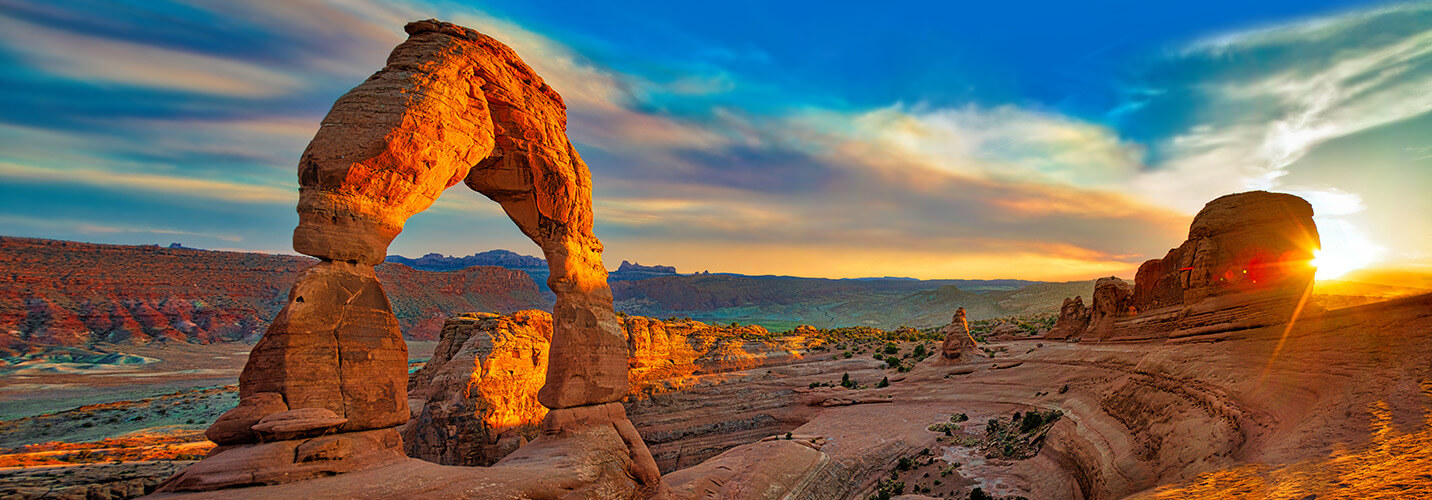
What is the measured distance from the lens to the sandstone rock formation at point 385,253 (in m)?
7.38

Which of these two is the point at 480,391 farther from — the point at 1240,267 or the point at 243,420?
the point at 1240,267

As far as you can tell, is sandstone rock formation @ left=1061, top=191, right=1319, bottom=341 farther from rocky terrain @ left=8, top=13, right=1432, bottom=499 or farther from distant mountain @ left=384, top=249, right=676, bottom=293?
distant mountain @ left=384, top=249, right=676, bottom=293

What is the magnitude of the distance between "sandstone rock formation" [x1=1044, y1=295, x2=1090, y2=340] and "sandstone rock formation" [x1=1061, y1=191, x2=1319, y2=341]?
36.3 feet

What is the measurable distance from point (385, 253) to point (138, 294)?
88.6 meters

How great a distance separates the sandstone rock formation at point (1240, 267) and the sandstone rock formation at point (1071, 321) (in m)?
11.1

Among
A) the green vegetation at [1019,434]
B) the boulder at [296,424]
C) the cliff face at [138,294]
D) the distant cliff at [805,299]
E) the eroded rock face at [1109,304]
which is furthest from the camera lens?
the distant cliff at [805,299]

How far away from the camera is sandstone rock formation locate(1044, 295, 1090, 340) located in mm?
31000

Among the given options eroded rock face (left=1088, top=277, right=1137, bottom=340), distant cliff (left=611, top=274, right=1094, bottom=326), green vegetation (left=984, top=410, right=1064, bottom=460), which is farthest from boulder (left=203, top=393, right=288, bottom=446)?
distant cliff (left=611, top=274, right=1094, bottom=326)

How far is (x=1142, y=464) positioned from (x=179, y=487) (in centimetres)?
1554

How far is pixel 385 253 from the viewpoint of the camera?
8.60 metres

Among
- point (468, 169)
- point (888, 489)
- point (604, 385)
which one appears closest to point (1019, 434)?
point (888, 489)

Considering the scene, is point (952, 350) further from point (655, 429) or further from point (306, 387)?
point (306, 387)

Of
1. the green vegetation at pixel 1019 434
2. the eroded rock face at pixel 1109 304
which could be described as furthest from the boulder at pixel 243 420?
the eroded rock face at pixel 1109 304

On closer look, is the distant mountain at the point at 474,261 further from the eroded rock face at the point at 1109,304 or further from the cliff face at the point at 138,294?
the eroded rock face at the point at 1109,304
